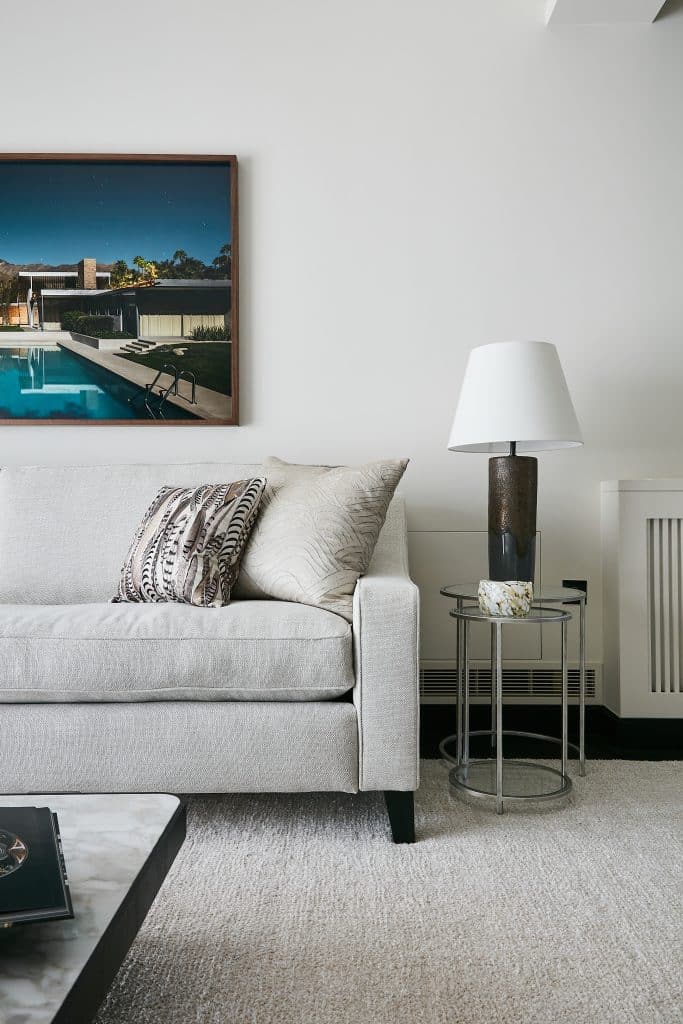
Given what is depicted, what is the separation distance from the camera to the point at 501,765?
6.24 ft

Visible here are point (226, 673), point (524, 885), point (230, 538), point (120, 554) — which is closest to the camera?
point (524, 885)

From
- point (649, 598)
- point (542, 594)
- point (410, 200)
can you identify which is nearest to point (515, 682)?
point (649, 598)

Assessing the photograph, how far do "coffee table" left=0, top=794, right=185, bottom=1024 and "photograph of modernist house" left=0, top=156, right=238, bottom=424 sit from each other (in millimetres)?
1721

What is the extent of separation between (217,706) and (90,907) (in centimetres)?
84

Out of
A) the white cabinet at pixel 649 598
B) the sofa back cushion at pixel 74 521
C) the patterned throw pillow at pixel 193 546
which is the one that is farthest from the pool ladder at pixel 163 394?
the white cabinet at pixel 649 598

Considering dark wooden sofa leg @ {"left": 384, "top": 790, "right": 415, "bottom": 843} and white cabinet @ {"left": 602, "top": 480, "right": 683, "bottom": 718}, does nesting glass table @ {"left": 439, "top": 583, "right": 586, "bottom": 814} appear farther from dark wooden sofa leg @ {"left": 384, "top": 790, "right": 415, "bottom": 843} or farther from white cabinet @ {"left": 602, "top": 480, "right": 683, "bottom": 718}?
white cabinet @ {"left": 602, "top": 480, "right": 683, "bottom": 718}

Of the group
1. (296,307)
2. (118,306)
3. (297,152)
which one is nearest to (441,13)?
(297,152)

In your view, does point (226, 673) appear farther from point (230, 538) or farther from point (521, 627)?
point (521, 627)

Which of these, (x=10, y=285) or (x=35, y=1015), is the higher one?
(x=10, y=285)

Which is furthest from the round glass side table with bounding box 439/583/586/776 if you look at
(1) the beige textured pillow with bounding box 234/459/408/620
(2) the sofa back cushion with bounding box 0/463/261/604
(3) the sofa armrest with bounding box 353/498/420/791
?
(2) the sofa back cushion with bounding box 0/463/261/604

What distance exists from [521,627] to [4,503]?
175 cm

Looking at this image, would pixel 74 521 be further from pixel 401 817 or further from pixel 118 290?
pixel 401 817

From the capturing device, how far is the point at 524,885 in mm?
1512

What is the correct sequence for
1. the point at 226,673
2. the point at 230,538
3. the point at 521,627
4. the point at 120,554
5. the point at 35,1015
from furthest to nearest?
the point at 521,627
the point at 120,554
the point at 230,538
the point at 226,673
the point at 35,1015
